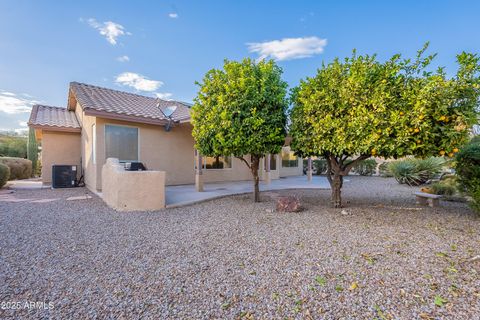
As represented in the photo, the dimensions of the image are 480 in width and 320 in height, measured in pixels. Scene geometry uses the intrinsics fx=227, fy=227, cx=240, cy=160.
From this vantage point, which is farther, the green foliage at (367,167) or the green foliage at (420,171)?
the green foliage at (367,167)

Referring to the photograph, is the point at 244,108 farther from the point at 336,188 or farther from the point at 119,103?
the point at 119,103

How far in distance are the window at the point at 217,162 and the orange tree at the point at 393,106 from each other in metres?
7.37

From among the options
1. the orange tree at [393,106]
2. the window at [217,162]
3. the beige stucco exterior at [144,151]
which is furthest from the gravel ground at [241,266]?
the window at [217,162]

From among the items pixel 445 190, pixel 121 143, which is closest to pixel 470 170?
pixel 445 190

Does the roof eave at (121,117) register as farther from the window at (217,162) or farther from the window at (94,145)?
the window at (217,162)

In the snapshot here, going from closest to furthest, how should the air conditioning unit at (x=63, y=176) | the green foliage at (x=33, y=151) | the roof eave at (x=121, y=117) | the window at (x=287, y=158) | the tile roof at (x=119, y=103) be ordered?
the roof eave at (x=121, y=117) < the tile roof at (x=119, y=103) < the air conditioning unit at (x=63, y=176) < the green foliage at (x=33, y=151) < the window at (x=287, y=158)

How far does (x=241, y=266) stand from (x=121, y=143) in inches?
329

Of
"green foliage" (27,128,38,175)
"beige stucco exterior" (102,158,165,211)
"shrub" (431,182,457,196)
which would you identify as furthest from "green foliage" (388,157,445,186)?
"green foliage" (27,128,38,175)

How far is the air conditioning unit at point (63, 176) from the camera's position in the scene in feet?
34.5

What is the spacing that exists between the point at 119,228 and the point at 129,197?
157 cm

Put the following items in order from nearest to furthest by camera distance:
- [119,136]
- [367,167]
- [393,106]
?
[393,106] → [119,136] → [367,167]

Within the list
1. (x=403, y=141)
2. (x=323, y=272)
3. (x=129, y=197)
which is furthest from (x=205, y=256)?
(x=403, y=141)

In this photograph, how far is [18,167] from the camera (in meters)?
14.3

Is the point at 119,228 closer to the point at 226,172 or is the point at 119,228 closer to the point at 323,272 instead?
the point at 323,272
